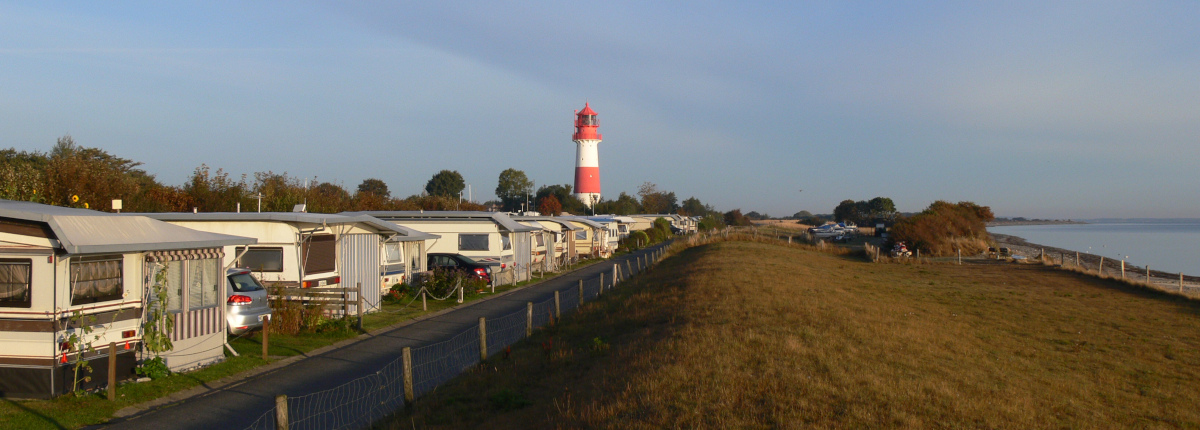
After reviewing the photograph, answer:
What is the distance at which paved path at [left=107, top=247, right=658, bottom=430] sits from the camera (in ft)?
28.5

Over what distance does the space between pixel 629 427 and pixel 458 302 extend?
51.2 feet

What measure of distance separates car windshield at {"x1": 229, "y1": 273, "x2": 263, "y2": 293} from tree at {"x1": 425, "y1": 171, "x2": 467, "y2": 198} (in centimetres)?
7936

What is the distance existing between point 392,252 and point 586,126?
52940 mm

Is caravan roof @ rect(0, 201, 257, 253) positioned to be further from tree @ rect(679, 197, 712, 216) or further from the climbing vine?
tree @ rect(679, 197, 712, 216)

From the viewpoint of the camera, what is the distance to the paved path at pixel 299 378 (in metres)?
8.68

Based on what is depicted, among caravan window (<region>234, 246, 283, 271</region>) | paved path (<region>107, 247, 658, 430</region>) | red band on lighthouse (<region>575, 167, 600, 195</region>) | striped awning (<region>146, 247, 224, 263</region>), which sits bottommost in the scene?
paved path (<region>107, 247, 658, 430</region>)

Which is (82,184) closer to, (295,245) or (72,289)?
(295,245)

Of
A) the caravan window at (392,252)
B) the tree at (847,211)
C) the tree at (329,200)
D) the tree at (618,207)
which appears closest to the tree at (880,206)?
the tree at (847,211)

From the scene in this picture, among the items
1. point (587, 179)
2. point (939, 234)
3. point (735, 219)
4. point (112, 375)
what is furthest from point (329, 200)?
point (735, 219)

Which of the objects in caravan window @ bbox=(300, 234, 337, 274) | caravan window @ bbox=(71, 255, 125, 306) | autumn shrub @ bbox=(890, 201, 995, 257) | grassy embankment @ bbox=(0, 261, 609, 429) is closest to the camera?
grassy embankment @ bbox=(0, 261, 609, 429)

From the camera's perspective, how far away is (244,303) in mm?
13359

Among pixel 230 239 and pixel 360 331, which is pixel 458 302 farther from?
pixel 230 239

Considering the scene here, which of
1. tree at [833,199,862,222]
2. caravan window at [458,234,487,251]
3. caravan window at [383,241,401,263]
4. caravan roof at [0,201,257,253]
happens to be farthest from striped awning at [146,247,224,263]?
tree at [833,199,862,222]

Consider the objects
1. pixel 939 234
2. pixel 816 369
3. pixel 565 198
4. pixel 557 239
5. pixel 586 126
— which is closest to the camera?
pixel 816 369
